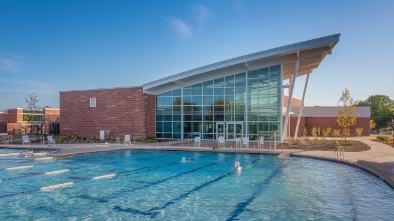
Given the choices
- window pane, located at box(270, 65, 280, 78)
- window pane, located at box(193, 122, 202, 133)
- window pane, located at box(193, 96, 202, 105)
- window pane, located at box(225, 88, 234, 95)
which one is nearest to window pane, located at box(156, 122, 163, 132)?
window pane, located at box(193, 122, 202, 133)

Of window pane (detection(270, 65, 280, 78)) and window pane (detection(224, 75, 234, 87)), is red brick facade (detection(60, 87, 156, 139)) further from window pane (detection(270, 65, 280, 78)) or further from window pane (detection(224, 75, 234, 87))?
window pane (detection(270, 65, 280, 78))

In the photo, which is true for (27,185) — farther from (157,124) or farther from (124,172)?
(157,124)

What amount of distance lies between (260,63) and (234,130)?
20.5 feet

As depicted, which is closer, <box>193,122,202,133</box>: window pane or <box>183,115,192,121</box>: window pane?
<box>193,122,202,133</box>: window pane

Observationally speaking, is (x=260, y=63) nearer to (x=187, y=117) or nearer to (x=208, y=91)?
(x=208, y=91)

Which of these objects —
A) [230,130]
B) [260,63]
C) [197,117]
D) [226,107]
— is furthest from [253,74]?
[197,117]

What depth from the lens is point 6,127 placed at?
39250mm

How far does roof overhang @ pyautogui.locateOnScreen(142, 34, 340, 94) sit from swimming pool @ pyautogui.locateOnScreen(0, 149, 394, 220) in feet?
31.9

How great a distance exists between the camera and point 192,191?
33.0 feet

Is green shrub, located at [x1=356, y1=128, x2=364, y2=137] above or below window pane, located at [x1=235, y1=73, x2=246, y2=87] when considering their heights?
below

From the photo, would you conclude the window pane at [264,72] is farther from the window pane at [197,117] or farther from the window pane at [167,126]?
the window pane at [167,126]

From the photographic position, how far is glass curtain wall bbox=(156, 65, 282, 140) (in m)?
25.6

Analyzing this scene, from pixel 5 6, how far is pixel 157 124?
15431 mm

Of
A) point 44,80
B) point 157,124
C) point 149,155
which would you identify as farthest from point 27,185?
point 44,80
